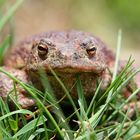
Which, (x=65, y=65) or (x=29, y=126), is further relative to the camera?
(x=65, y=65)

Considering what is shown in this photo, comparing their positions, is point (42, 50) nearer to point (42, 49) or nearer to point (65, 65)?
point (42, 49)

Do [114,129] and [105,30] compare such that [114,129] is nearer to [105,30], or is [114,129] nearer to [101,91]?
[101,91]

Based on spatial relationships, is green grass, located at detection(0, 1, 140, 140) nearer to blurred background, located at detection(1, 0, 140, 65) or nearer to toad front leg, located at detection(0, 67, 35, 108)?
toad front leg, located at detection(0, 67, 35, 108)

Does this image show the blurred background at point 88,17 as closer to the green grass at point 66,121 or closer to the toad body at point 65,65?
the toad body at point 65,65

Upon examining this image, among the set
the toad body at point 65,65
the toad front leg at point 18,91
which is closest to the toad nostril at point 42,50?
the toad body at point 65,65

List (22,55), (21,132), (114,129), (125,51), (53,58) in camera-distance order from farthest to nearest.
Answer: (125,51)
(22,55)
(53,58)
(114,129)
(21,132)

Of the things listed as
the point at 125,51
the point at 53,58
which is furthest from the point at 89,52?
the point at 125,51

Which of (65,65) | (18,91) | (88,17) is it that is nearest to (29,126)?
(65,65)
